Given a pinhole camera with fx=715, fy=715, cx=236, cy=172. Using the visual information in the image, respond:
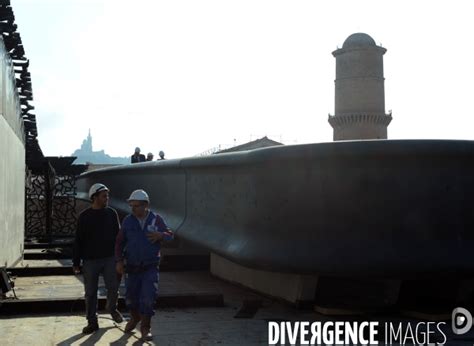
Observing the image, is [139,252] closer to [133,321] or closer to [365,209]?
[133,321]

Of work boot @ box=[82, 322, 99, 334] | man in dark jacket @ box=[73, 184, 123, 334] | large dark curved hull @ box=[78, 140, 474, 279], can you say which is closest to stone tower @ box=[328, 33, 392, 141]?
large dark curved hull @ box=[78, 140, 474, 279]

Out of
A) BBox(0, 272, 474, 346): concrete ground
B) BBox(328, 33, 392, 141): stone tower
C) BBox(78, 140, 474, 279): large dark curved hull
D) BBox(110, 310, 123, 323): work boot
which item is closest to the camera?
BBox(0, 272, 474, 346): concrete ground

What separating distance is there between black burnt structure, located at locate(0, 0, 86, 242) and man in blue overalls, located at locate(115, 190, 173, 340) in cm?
442

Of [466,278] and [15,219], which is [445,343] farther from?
[15,219]

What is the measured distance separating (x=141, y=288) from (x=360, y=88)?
86.6 metres

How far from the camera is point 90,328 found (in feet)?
20.4

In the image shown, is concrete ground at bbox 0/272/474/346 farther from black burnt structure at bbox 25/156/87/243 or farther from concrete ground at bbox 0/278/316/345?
black burnt structure at bbox 25/156/87/243

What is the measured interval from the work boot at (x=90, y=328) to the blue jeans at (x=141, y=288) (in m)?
0.33

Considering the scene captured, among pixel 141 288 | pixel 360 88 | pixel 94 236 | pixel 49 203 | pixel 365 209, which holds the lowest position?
pixel 141 288

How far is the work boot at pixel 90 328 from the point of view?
6.16 m

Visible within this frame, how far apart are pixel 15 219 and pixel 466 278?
6.76 m

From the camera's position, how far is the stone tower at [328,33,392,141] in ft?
297

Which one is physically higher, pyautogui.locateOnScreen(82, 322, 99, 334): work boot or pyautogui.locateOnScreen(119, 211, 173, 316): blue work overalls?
pyautogui.locateOnScreen(119, 211, 173, 316): blue work overalls

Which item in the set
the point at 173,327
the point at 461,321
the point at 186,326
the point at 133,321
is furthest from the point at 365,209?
the point at 133,321
